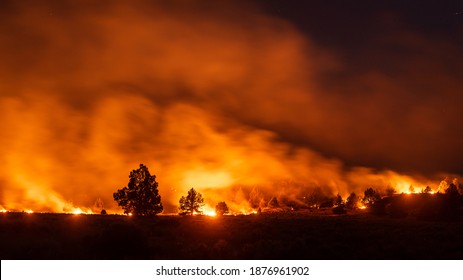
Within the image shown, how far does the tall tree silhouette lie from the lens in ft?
250

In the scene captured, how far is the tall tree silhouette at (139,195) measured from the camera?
250 feet

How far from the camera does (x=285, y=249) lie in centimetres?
2395

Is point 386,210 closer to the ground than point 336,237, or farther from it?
farther from it

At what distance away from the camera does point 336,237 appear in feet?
108

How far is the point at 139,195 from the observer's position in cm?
7625

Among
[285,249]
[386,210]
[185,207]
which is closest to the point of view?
[285,249]
